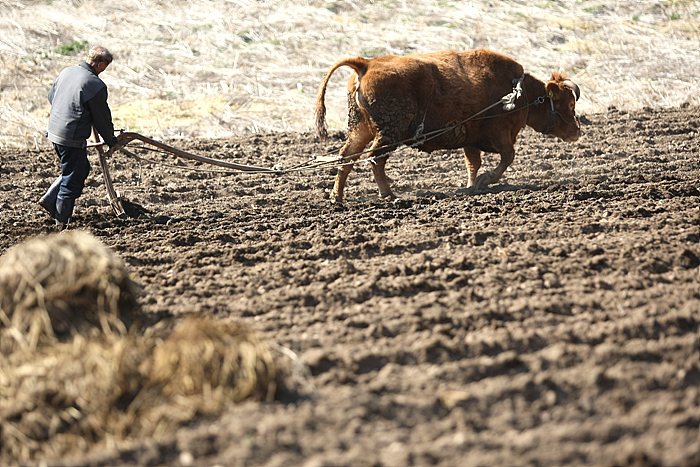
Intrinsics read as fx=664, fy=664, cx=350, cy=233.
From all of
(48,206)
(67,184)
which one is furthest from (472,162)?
(48,206)

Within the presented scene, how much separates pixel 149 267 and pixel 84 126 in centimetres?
208

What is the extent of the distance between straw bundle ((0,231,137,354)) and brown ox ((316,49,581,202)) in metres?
4.22

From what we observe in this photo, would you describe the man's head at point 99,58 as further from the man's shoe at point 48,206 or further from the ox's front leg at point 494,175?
the ox's front leg at point 494,175

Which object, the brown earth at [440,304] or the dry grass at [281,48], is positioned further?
the dry grass at [281,48]

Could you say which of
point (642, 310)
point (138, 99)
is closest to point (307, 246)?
point (642, 310)

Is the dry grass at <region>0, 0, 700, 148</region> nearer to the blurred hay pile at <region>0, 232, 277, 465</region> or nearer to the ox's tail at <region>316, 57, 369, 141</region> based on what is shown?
the ox's tail at <region>316, 57, 369, 141</region>

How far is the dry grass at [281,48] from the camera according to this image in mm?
13297

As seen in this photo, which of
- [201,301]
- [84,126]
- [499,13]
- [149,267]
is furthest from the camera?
[499,13]

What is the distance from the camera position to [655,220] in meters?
5.77

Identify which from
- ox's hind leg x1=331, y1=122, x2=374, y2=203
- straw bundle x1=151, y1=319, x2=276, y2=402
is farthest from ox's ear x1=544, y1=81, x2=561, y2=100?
straw bundle x1=151, y1=319, x2=276, y2=402

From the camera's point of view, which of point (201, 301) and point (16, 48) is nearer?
point (201, 301)

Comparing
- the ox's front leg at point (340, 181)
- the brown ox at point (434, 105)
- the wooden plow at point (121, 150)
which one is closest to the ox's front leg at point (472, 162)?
the brown ox at point (434, 105)

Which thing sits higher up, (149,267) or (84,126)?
(84,126)

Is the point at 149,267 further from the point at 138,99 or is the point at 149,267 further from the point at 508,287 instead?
the point at 138,99
